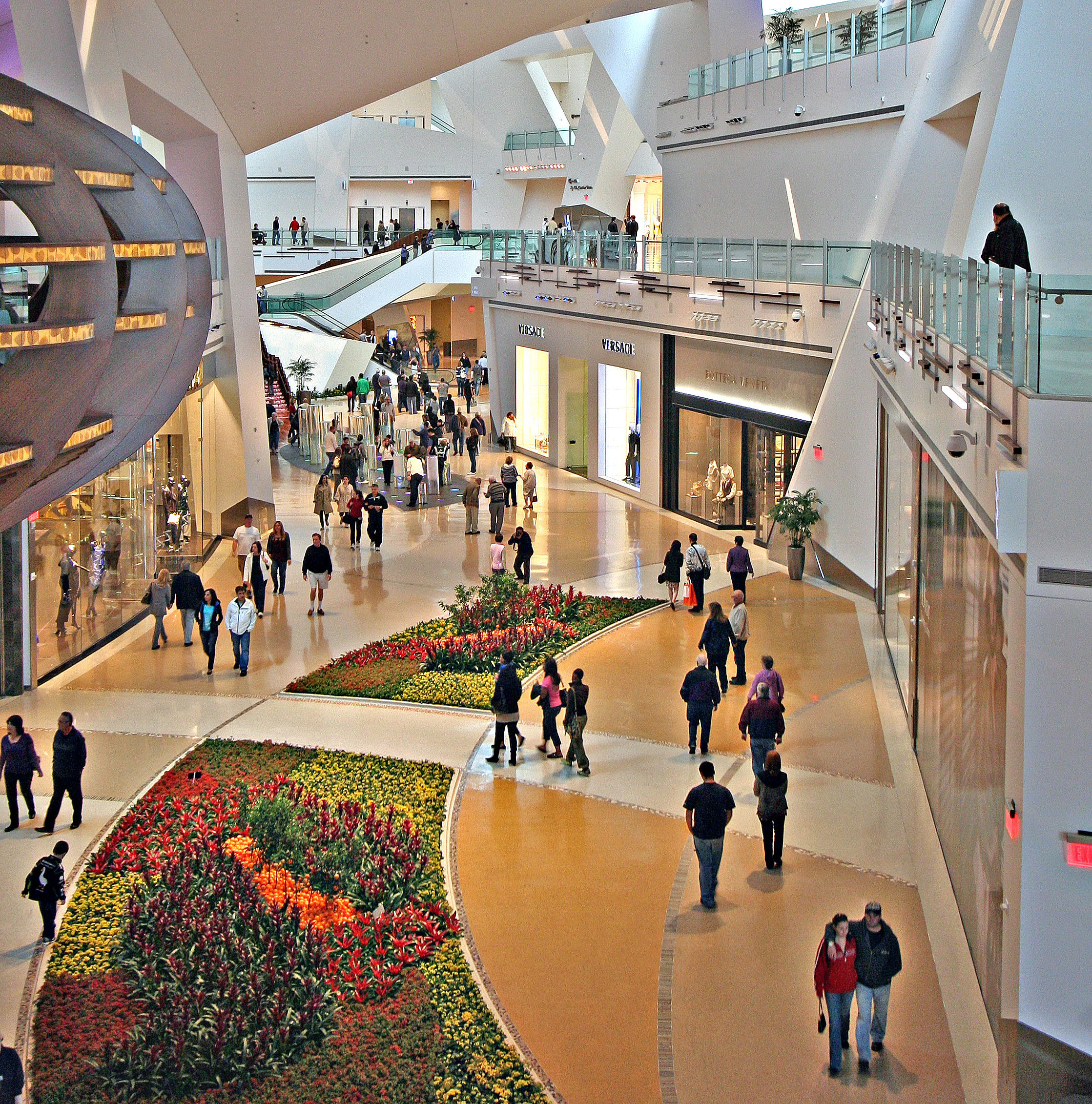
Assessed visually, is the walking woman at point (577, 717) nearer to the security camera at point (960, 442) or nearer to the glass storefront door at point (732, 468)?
the security camera at point (960, 442)

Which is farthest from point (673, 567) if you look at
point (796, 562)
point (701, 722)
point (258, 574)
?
point (701, 722)

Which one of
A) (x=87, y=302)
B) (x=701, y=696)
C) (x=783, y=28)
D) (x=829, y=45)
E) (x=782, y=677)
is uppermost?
(x=783, y=28)

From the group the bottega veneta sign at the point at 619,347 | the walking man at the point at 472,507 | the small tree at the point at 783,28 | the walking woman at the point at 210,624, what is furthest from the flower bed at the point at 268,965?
the small tree at the point at 783,28

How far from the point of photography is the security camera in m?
8.14

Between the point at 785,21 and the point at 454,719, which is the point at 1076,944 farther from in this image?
the point at 785,21

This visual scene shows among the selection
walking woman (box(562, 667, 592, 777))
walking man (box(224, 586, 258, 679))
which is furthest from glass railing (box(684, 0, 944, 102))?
walking man (box(224, 586, 258, 679))

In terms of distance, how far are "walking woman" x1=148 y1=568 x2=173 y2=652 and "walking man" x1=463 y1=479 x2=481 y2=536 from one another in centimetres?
799

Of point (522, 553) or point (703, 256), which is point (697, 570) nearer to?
point (522, 553)

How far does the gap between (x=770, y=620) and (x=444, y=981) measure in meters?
10.0

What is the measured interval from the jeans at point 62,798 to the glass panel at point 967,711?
6.65m

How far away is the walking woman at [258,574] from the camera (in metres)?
Result: 17.6

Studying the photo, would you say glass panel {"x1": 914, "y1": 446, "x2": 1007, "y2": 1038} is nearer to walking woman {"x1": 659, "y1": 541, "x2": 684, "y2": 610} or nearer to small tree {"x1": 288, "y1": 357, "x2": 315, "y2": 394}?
walking woman {"x1": 659, "y1": 541, "x2": 684, "y2": 610}

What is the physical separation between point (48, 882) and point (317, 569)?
9.59 meters

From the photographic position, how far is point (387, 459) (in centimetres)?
3041
